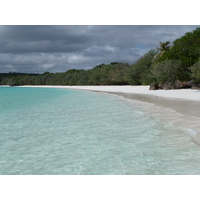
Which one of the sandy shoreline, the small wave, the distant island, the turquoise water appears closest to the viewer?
the turquoise water

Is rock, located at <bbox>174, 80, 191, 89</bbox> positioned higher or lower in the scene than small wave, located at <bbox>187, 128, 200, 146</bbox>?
higher

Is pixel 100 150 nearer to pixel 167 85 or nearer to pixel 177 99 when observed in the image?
pixel 177 99

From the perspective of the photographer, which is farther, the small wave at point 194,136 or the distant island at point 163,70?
the distant island at point 163,70

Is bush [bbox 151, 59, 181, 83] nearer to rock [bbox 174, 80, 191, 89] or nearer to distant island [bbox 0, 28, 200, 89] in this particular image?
distant island [bbox 0, 28, 200, 89]

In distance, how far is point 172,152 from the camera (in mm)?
6098

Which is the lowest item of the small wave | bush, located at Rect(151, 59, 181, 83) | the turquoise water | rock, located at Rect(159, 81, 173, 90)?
the turquoise water

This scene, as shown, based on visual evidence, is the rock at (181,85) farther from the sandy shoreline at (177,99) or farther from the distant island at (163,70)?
the sandy shoreline at (177,99)

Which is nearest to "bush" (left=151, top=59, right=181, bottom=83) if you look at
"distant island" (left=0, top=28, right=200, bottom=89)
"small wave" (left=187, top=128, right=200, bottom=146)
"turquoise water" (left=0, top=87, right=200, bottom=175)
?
"distant island" (left=0, top=28, right=200, bottom=89)

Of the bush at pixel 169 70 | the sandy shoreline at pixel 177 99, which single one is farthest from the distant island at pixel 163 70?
the sandy shoreline at pixel 177 99

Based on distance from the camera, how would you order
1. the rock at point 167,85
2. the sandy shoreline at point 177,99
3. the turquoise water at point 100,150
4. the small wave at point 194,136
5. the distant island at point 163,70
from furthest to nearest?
1. the rock at point 167,85
2. the distant island at point 163,70
3. the sandy shoreline at point 177,99
4. the small wave at point 194,136
5. the turquoise water at point 100,150

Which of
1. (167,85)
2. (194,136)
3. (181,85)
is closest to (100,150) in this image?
(194,136)

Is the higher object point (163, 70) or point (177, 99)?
point (163, 70)
